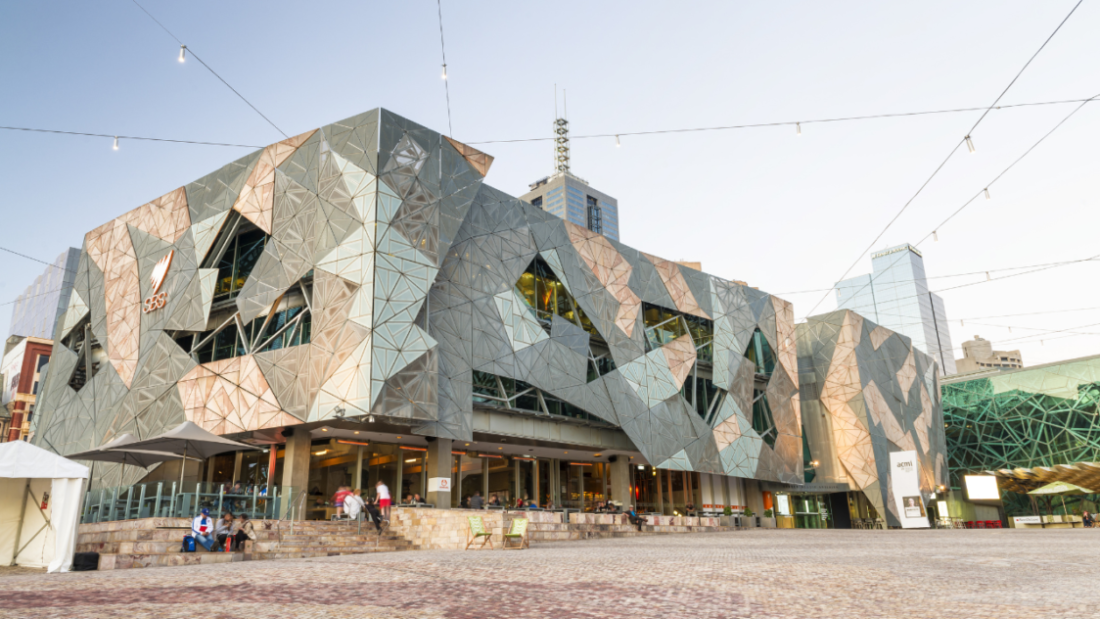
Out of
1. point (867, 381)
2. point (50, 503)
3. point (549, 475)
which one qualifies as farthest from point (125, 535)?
point (867, 381)

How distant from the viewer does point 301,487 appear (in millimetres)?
25609

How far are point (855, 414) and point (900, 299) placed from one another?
154882mm

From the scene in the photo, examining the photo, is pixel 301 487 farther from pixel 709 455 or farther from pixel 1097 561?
pixel 1097 561

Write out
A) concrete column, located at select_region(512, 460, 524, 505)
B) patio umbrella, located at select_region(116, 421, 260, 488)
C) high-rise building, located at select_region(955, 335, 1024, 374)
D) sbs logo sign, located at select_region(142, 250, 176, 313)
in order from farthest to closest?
1. high-rise building, located at select_region(955, 335, 1024, 374)
2. concrete column, located at select_region(512, 460, 524, 505)
3. sbs logo sign, located at select_region(142, 250, 176, 313)
4. patio umbrella, located at select_region(116, 421, 260, 488)

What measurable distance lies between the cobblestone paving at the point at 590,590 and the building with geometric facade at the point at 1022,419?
175 ft

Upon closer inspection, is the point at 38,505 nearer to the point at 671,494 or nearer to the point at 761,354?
the point at 671,494

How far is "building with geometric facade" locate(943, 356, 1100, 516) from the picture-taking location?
55.4m

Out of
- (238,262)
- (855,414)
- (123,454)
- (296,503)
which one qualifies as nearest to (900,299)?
(855,414)

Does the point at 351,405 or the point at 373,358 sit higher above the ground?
the point at 373,358

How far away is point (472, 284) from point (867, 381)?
2716 centimetres

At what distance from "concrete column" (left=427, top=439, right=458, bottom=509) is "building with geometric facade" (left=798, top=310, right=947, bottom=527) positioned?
2407 cm

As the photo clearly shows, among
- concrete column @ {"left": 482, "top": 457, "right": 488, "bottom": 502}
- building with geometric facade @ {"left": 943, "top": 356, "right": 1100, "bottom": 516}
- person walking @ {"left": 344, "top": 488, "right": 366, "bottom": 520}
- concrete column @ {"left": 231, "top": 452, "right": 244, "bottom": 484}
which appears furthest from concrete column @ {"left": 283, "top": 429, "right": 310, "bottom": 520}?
building with geometric facade @ {"left": 943, "top": 356, "right": 1100, "bottom": 516}

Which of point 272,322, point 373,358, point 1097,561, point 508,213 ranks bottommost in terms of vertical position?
point 1097,561

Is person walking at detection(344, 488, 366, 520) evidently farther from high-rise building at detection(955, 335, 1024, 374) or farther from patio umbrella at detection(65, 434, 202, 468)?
high-rise building at detection(955, 335, 1024, 374)
